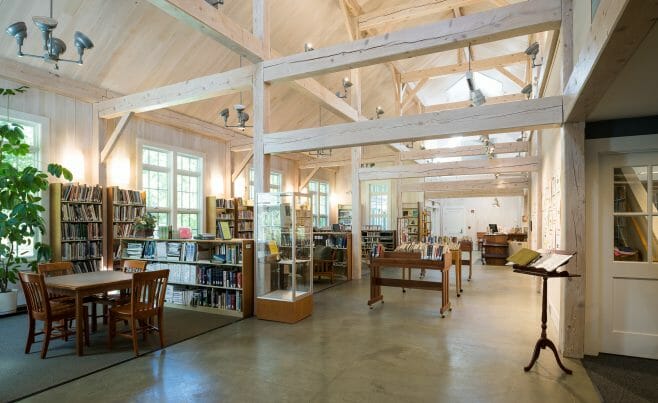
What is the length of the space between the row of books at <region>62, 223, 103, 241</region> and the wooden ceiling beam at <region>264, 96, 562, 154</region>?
3.96 m

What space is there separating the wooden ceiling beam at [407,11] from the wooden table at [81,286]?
7627 mm

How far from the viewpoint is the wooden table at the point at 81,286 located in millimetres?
3984

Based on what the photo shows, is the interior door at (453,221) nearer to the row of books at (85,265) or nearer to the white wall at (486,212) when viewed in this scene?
the white wall at (486,212)

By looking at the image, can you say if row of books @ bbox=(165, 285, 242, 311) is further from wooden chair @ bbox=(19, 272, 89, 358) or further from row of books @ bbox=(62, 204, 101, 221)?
row of books @ bbox=(62, 204, 101, 221)

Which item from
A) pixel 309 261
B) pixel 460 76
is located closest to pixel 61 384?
pixel 309 261

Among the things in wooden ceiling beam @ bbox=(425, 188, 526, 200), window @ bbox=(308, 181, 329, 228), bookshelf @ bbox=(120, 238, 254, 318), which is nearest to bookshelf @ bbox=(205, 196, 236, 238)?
bookshelf @ bbox=(120, 238, 254, 318)

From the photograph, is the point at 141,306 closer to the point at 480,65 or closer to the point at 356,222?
the point at 356,222

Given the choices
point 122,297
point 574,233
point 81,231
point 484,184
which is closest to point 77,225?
point 81,231

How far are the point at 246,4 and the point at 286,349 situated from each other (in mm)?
6591

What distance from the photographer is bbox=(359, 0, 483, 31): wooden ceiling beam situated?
8195mm

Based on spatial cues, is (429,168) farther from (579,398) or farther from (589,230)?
(579,398)

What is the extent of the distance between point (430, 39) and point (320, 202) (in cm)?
1154

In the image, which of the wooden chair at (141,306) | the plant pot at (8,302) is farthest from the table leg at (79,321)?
the plant pot at (8,302)

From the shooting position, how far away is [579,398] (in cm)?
309
